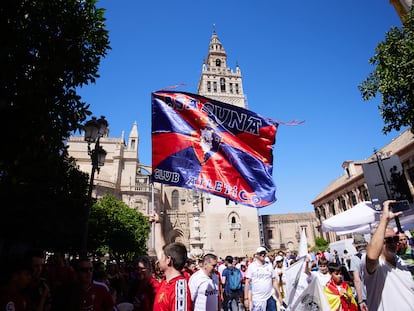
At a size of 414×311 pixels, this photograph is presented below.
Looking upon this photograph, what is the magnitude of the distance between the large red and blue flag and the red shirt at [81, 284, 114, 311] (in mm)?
1705

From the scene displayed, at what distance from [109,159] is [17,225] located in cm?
3600

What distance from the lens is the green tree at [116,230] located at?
2662 centimetres

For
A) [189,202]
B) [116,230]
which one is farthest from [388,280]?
[189,202]

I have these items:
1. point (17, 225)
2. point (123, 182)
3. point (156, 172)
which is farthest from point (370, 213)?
point (123, 182)

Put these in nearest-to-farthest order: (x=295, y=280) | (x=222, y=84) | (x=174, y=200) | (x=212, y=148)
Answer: (x=212, y=148) < (x=295, y=280) < (x=174, y=200) < (x=222, y=84)

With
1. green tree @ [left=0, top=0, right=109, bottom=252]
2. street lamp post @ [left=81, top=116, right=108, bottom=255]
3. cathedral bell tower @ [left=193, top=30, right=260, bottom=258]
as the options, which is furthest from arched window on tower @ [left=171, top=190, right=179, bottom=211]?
green tree @ [left=0, top=0, right=109, bottom=252]

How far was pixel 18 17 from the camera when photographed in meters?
5.91

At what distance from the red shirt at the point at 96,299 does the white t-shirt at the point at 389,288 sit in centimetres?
323

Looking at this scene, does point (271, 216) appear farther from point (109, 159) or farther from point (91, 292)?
point (91, 292)

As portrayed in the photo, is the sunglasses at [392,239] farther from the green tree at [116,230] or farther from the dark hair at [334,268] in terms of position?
the green tree at [116,230]

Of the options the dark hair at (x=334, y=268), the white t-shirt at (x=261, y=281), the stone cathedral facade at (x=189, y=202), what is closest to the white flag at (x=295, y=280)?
the dark hair at (x=334, y=268)

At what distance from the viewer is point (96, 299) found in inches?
137

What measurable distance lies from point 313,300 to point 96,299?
3669 mm

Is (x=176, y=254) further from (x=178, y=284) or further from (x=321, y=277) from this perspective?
(x=321, y=277)
